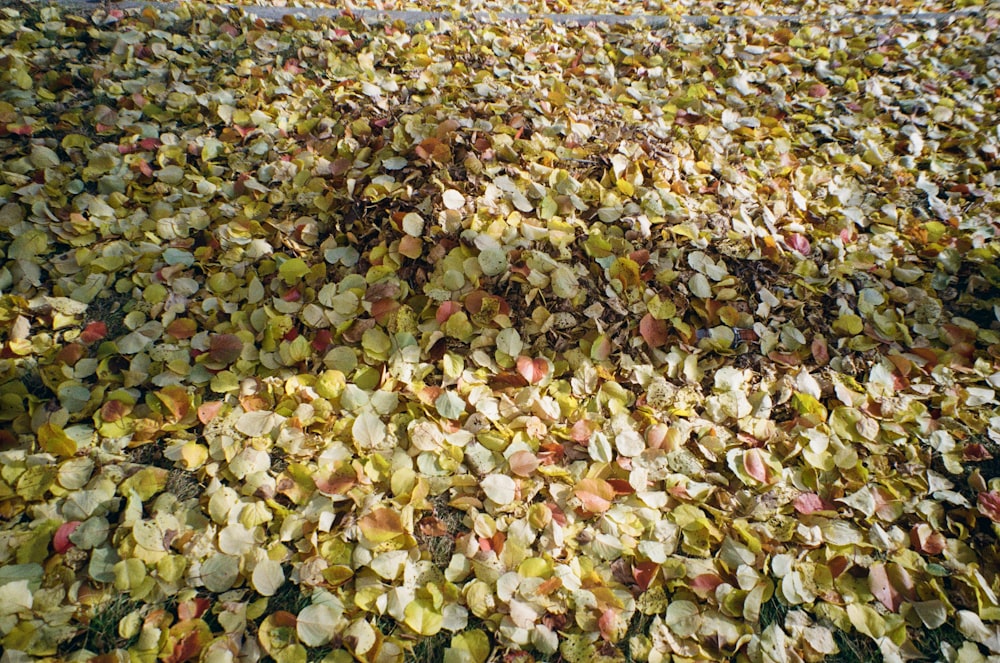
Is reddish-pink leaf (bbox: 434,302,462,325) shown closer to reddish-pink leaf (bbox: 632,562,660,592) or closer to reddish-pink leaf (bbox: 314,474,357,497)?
reddish-pink leaf (bbox: 314,474,357,497)

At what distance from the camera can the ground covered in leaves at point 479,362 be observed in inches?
57.8

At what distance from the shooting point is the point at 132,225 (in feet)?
7.33

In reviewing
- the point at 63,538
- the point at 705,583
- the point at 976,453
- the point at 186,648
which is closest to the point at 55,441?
the point at 63,538

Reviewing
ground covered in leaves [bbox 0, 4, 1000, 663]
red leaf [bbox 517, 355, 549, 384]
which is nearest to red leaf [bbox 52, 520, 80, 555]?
ground covered in leaves [bbox 0, 4, 1000, 663]

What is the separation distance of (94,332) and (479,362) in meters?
1.22

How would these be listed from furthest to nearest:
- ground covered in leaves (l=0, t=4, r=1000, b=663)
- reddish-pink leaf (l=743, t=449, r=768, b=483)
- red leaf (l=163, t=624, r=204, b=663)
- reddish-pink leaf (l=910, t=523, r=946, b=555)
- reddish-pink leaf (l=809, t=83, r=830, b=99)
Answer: reddish-pink leaf (l=809, t=83, r=830, b=99), reddish-pink leaf (l=743, t=449, r=768, b=483), reddish-pink leaf (l=910, t=523, r=946, b=555), ground covered in leaves (l=0, t=4, r=1000, b=663), red leaf (l=163, t=624, r=204, b=663)

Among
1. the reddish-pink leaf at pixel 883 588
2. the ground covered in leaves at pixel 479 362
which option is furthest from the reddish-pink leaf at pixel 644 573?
the reddish-pink leaf at pixel 883 588

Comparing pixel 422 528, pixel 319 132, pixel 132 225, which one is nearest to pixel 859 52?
pixel 319 132

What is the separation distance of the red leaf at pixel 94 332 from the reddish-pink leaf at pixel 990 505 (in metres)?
2.60

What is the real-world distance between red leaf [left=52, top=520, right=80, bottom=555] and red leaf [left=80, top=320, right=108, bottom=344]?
0.65 meters

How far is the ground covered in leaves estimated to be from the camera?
Answer: 57.8 inches

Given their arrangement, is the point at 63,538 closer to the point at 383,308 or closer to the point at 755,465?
the point at 383,308

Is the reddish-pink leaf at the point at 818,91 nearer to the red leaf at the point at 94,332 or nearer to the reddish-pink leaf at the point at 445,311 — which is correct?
the reddish-pink leaf at the point at 445,311

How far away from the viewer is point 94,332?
6.37 feet
